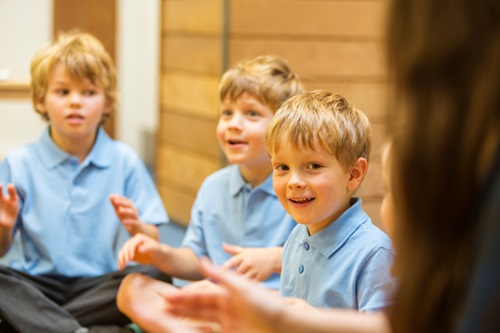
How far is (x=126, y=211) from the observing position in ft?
5.64

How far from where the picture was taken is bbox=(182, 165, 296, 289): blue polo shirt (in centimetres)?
167

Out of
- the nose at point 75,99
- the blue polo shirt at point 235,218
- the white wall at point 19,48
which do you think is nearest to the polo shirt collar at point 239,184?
the blue polo shirt at point 235,218

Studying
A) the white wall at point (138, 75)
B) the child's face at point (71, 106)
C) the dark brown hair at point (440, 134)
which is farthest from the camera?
the white wall at point (138, 75)

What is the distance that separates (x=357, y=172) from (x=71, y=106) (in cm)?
85

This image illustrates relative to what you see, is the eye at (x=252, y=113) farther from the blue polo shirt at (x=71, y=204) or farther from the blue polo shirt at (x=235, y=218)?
the blue polo shirt at (x=71, y=204)

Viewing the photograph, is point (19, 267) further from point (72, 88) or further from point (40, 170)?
point (72, 88)

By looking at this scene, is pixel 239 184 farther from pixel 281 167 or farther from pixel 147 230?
pixel 281 167

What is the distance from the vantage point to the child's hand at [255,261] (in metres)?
1.44

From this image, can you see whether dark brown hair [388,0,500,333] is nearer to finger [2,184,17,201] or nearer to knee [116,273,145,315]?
knee [116,273,145,315]

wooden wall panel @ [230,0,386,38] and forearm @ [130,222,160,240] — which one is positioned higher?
wooden wall panel @ [230,0,386,38]

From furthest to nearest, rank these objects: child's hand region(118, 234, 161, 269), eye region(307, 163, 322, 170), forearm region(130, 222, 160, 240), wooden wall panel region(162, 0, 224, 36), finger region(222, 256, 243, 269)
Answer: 1. wooden wall panel region(162, 0, 224, 36)
2. forearm region(130, 222, 160, 240)
3. child's hand region(118, 234, 161, 269)
4. finger region(222, 256, 243, 269)
5. eye region(307, 163, 322, 170)

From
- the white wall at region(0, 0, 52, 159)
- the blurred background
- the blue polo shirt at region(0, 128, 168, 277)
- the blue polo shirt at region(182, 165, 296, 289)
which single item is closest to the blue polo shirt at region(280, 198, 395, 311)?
the blue polo shirt at region(182, 165, 296, 289)

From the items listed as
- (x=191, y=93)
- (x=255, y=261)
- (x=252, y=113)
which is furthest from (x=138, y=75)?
(x=255, y=261)

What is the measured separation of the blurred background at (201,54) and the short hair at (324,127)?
1014 mm
